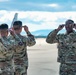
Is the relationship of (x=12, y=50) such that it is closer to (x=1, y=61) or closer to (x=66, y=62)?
(x=1, y=61)

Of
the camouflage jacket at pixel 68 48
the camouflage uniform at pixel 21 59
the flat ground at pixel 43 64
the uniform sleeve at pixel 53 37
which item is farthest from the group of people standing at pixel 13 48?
the flat ground at pixel 43 64

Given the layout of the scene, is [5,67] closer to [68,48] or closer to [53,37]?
[53,37]

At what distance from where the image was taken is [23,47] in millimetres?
10156

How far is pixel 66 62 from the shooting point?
9.75 m

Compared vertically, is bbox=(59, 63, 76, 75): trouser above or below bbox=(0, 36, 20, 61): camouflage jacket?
below

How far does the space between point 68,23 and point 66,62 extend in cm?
89

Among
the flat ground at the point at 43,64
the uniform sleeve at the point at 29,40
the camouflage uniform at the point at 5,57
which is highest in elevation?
the uniform sleeve at the point at 29,40

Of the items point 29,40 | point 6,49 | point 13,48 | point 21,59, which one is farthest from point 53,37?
point 6,49

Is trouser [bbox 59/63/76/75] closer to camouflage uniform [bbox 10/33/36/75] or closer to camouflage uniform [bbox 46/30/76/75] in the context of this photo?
camouflage uniform [bbox 46/30/76/75]

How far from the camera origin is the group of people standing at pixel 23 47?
905cm

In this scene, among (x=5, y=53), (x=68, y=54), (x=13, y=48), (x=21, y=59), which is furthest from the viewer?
(x=21, y=59)

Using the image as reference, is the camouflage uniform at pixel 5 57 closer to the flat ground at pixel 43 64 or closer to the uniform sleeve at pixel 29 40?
the uniform sleeve at pixel 29 40

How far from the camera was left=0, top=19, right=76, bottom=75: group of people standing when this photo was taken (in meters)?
9.05

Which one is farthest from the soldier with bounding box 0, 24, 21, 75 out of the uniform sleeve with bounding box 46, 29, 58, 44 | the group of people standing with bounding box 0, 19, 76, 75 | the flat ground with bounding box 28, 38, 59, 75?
the flat ground with bounding box 28, 38, 59, 75
